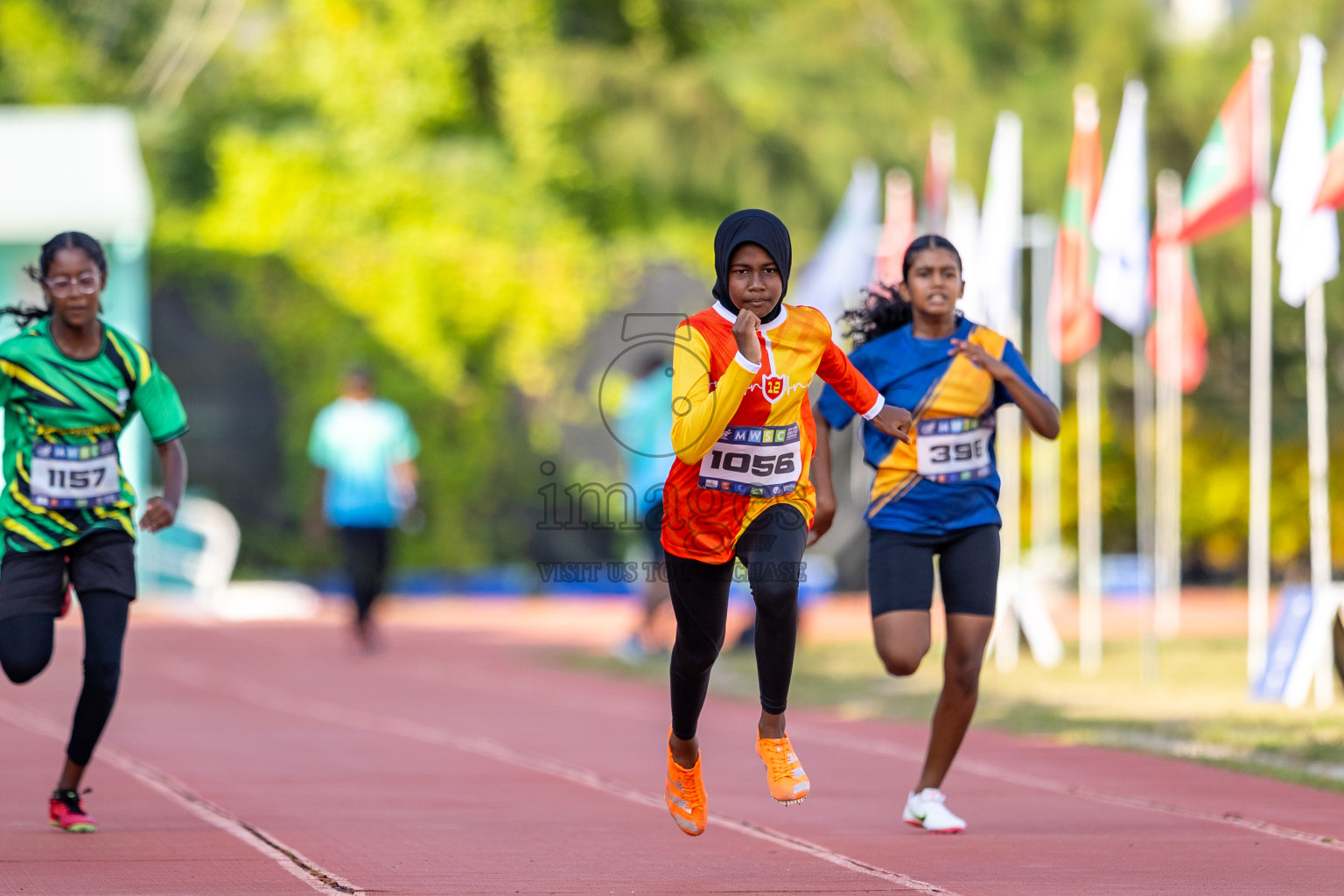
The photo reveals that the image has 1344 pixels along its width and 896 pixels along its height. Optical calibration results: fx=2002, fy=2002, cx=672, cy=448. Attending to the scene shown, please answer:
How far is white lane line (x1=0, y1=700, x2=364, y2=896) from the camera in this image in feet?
19.4

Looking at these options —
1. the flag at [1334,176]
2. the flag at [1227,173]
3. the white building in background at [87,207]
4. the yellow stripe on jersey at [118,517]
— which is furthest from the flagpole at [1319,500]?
the white building in background at [87,207]


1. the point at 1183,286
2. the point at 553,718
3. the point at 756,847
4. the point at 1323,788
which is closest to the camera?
the point at 756,847

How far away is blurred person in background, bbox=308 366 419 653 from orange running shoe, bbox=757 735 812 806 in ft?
31.7

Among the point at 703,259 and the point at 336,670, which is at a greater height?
the point at 703,259

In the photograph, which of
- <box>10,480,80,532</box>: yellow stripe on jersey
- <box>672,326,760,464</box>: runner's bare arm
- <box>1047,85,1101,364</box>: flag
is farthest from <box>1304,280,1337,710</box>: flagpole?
<box>10,480,80,532</box>: yellow stripe on jersey

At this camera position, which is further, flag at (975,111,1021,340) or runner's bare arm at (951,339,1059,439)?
flag at (975,111,1021,340)

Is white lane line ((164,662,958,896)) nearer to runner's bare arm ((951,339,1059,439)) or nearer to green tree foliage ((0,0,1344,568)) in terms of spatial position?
runner's bare arm ((951,339,1059,439))

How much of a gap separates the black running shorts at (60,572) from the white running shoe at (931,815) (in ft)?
9.23

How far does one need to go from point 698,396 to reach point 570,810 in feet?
8.03

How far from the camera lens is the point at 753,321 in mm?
5586

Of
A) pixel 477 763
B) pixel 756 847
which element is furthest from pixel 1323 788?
pixel 477 763

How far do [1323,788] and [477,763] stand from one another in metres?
3.66

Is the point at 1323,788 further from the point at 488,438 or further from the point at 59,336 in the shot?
the point at 488,438

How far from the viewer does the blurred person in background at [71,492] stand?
22.3ft
